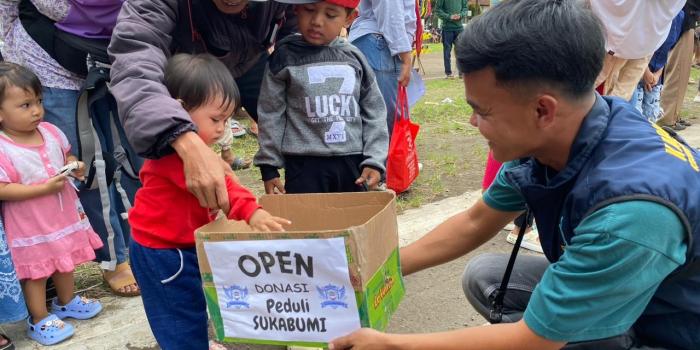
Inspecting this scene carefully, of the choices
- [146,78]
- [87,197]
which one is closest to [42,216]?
[87,197]

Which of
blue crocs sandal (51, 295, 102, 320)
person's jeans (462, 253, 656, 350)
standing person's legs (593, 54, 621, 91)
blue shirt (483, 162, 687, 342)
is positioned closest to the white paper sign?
blue shirt (483, 162, 687, 342)

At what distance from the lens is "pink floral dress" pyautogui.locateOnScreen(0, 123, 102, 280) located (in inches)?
101

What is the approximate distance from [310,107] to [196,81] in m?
0.69

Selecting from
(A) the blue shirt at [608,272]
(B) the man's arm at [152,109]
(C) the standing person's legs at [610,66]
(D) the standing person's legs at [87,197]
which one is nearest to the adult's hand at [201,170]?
(B) the man's arm at [152,109]

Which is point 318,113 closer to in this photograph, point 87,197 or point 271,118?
point 271,118

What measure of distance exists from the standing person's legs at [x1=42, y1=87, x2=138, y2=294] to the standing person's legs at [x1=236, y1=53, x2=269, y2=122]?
746 mm

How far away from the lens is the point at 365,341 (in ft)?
5.49

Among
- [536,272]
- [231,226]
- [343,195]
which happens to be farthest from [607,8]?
[231,226]

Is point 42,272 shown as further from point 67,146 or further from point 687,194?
point 687,194

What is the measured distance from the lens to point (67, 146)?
108 inches

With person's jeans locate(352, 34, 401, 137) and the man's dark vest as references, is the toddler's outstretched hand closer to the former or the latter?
the man's dark vest

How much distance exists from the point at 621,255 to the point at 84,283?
8.77 ft

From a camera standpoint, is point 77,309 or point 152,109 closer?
point 152,109

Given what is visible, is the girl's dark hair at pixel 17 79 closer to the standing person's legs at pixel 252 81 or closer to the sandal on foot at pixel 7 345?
the standing person's legs at pixel 252 81
